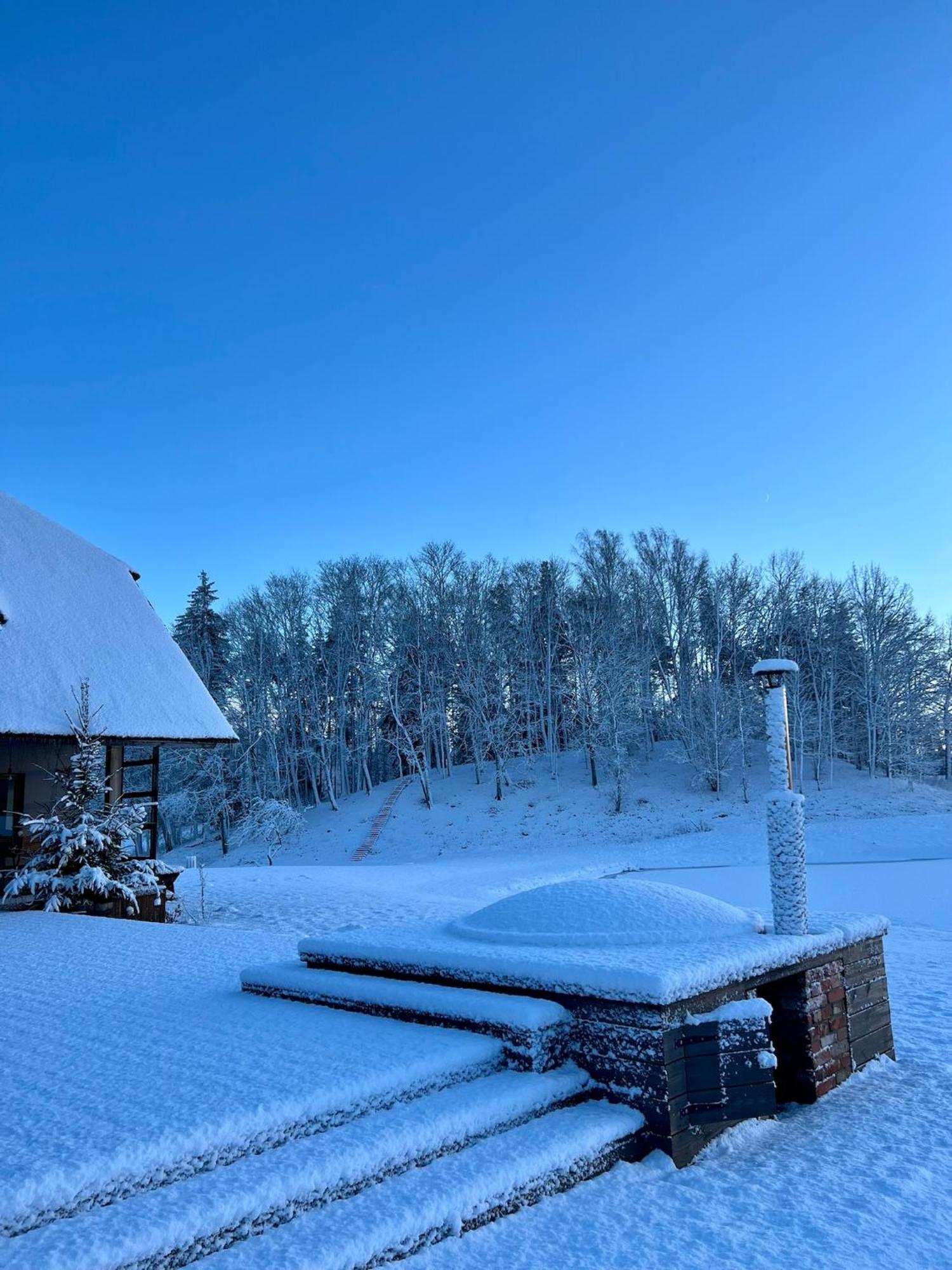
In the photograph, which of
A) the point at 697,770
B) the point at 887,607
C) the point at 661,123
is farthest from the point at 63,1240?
the point at 887,607

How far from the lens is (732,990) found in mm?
3689

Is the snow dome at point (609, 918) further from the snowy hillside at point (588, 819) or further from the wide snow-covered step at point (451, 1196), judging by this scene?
the snowy hillside at point (588, 819)

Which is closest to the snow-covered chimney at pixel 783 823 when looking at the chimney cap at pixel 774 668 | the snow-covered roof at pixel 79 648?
the chimney cap at pixel 774 668

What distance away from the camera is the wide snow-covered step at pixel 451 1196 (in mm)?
2295

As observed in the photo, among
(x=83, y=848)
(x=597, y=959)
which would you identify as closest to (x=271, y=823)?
(x=83, y=848)

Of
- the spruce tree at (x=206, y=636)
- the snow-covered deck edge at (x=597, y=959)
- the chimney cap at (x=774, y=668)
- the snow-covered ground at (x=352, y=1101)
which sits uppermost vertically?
the spruce tree at (x=206, y=636)

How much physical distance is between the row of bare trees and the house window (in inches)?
559

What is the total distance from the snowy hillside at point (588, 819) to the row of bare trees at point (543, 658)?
1.09m

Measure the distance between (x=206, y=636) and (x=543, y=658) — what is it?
1427 cm

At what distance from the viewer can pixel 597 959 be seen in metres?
3.82

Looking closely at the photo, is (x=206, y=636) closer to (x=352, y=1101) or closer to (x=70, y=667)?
(x=70, y=667)

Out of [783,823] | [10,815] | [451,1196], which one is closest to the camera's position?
[451,1196]

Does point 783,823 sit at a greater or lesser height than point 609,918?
greater

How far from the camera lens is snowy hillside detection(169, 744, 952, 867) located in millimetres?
21484
